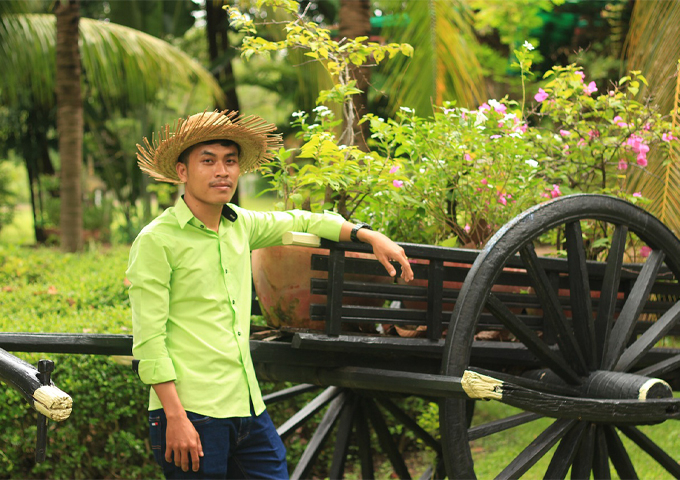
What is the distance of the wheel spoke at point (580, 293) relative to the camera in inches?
110

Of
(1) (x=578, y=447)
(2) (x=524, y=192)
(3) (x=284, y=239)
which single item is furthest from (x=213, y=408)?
(2) (x=524, y=192)

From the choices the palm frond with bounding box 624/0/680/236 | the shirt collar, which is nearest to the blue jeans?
the shirt collar

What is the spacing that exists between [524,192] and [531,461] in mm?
1191

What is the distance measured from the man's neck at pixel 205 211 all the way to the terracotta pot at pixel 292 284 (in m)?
0.38

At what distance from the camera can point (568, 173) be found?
11.8 ft

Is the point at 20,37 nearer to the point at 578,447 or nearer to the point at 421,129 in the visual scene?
the point at 421,129

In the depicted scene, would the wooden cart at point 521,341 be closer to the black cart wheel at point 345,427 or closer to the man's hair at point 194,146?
the man's hair at point 194,146

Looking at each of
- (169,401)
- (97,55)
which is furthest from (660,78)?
(97,55)

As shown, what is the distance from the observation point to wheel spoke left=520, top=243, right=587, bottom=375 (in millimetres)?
2703

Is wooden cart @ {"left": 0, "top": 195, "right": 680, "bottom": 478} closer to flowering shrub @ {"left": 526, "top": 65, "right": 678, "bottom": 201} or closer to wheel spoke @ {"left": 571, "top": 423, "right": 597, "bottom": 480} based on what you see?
wheel spoke @ {"left": 571, "top": 423, "right": 597, "bottom": 480}

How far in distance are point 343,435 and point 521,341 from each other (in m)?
1.17

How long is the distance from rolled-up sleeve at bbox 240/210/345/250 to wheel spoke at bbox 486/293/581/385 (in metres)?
0.62

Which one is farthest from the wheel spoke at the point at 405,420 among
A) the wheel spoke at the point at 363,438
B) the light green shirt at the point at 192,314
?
the light green shirt at the point at 192,314

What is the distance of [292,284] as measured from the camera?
271cm
